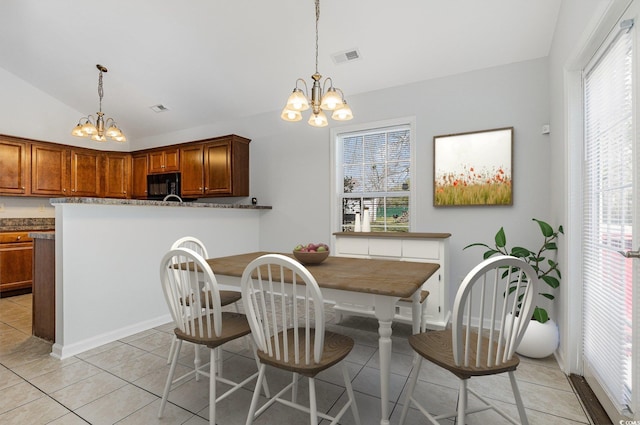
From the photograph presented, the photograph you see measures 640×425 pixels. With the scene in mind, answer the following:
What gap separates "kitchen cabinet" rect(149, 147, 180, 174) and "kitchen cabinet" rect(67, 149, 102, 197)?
0.97 metres

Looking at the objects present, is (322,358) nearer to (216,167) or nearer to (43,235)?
(43,235)

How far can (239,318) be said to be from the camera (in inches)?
78.1

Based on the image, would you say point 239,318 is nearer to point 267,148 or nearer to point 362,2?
point 362,2

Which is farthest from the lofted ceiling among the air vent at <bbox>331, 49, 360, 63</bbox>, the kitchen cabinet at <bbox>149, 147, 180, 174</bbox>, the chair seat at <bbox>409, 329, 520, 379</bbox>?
the chair seat at <bbox>409, 329, 520, 379</bbox>

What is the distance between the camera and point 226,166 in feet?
14.8

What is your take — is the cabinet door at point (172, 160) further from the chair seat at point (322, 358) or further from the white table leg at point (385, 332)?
the white table leg at point (385, 332)

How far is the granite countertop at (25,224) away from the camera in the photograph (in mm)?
4242

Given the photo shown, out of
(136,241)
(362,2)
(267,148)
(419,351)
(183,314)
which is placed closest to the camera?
(419,351)

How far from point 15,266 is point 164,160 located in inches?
94.7

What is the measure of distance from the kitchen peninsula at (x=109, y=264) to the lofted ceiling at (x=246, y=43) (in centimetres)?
177

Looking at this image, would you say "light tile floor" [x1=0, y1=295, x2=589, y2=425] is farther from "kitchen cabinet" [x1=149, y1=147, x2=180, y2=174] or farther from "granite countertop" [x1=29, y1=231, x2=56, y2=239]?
"kitchen cabinet" [x1=149, y1=147, x2=180, y2=174]

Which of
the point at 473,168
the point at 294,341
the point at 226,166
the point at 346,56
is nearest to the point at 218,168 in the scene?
the point at 226,166

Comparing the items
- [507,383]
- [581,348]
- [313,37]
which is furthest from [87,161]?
[581,348]

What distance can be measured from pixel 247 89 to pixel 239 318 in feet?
10.4
